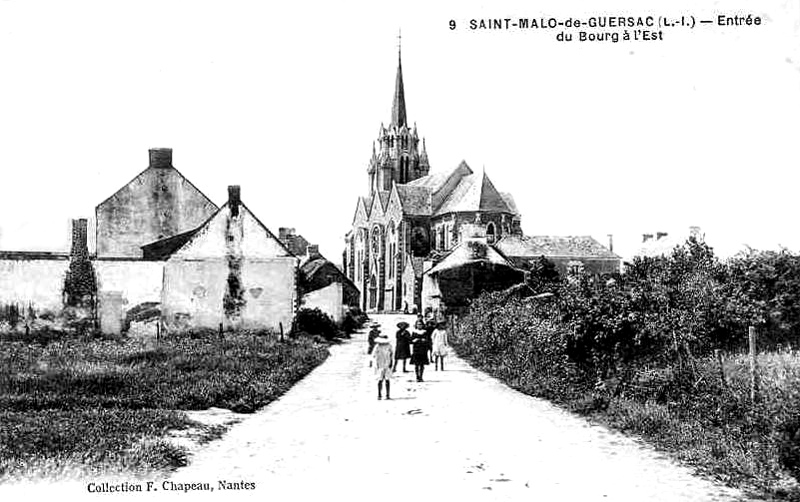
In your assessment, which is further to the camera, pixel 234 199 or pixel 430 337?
pixel 234 199

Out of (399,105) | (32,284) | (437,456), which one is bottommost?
(437,456)

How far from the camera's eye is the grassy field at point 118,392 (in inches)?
299

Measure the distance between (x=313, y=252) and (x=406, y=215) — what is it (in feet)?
109

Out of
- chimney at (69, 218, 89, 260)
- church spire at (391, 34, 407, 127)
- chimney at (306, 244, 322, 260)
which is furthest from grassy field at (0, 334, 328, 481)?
church spire at (391, 34, 407, 127)

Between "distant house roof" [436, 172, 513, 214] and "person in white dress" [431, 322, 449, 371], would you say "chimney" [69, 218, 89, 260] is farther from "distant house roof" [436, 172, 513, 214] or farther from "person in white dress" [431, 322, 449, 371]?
"distant house roof" [436, 172, 513, 214]

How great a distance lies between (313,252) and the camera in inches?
1703

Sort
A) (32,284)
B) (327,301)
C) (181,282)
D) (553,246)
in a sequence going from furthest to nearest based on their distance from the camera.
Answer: (553,246) → (327,301) → (181,282) → (32,284)

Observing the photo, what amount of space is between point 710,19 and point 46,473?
10.1 m

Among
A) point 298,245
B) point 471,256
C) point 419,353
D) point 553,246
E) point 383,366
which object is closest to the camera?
point 383,366

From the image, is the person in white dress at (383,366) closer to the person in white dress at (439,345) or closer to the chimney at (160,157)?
the person in white dress at (439,345)

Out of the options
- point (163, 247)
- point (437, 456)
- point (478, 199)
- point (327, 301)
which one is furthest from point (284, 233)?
point (437, 456)

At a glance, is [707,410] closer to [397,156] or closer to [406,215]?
[406,215]

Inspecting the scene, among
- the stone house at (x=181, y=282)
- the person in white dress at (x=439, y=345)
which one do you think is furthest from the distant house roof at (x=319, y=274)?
the person in white dress at (x=439, y=345)

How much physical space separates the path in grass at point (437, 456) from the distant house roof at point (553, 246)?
53.8 metres
